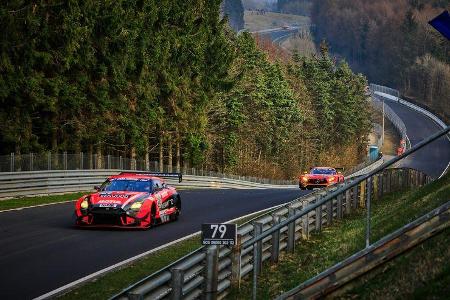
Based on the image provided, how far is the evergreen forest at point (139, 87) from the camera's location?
35750 mm

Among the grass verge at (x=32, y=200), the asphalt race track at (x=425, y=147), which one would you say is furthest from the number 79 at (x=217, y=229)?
the asphalt race track at (x=425, y=147)

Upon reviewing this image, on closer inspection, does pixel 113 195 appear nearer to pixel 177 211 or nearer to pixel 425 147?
pixel 177 211

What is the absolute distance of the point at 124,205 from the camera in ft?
60.4

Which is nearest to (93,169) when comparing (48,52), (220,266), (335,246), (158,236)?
(48,52)

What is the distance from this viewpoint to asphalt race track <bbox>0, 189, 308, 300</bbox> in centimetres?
1230

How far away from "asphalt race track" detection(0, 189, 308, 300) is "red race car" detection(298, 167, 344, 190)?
1597 cm

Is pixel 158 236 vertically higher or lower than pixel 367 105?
lower

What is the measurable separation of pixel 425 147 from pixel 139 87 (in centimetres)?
5863

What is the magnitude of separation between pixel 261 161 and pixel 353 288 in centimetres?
8123

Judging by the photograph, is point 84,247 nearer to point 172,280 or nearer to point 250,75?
point 172,280

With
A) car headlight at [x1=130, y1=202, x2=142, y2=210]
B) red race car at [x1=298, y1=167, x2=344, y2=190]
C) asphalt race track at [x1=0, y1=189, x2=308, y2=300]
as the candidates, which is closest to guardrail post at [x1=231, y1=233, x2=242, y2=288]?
asphalt race track at [x1=0, y1=189, x2=308, y2=300]

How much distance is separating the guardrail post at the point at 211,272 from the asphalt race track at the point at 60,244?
7.64 ft

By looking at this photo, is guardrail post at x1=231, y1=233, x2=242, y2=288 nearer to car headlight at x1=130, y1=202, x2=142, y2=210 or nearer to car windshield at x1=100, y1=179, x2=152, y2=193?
car headlight at x1=130, y1=202, x2=142, y2=210

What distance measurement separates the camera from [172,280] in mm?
9508
